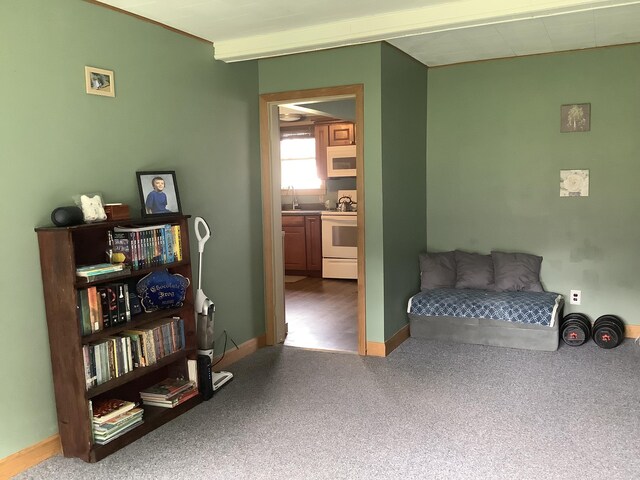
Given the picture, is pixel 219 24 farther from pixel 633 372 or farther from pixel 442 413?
pixel 633 372

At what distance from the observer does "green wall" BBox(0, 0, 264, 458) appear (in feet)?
8.86

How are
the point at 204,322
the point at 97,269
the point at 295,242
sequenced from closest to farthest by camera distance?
the point at 97,269
the point at 204,322
the point at 295,242

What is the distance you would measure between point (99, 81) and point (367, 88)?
6.11 feet

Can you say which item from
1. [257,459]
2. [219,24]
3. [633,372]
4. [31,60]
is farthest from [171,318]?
[633,372]

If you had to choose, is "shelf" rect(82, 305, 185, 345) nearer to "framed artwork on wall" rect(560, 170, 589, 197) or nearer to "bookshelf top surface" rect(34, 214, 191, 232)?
"bookshelf top surface" rect(34, 214, 191, 232)

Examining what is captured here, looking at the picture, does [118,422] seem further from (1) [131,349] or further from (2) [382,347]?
(2) [382,347]

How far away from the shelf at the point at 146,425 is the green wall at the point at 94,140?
0.99 ft

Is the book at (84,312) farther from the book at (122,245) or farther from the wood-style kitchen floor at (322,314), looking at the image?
the wood-style kitchen floor at (322,314)

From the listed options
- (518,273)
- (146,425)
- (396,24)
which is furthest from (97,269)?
(518,273)

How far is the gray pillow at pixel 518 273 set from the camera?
476cm

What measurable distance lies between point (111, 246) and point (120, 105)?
84 cm

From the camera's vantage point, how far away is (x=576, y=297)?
4758 millimetres

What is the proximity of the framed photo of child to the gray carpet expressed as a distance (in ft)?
3.95

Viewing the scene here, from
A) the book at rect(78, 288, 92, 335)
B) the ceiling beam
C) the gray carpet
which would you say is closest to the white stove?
the gray carpet
